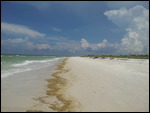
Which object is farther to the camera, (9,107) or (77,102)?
(77,102)

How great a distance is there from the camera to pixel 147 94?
8.35 metres

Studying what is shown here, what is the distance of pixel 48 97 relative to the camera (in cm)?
842

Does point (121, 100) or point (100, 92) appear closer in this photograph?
point (121, 100)

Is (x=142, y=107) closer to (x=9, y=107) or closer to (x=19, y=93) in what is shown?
(x=9, y=107)

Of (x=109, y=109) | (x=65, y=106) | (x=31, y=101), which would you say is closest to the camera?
(x=109, y=109)

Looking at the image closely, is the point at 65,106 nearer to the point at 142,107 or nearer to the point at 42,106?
the point at 42,106

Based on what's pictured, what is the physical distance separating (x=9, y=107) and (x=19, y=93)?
7.54 ft

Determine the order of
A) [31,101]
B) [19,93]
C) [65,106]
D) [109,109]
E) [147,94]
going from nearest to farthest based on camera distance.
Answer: [109,109]
[65,106]
[31,101]
[147,94]
[19,93]

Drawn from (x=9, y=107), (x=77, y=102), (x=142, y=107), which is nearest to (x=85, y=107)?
(x=77, y=102)

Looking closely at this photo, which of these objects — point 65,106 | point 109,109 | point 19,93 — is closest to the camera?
point 109,109

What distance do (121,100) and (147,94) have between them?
6.33 feet

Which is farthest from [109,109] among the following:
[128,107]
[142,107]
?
[142,107]

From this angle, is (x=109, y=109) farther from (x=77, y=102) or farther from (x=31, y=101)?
(x=31, y=101)

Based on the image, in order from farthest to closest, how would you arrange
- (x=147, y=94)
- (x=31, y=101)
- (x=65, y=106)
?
1. (x=147, y=94)
2. (x=31, y=101)
3. (x=65, y=106)
